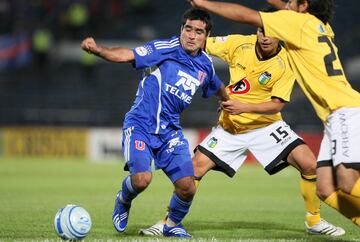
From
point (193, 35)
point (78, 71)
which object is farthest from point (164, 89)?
point (78, 71)

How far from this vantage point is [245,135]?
9.19 m

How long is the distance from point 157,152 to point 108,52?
1.31 metres

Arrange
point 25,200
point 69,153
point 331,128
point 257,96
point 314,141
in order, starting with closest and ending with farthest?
point 331,128 < point 257,96 < point 25,200 < point 314,141 < point 69,153

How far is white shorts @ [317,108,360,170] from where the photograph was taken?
6652 millimetres

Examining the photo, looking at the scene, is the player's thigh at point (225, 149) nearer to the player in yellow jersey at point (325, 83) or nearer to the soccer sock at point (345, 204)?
the player in yellow jersey at point (325, 83)

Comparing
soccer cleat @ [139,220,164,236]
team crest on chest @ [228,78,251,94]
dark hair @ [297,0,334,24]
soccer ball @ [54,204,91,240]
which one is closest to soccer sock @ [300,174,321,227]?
team crest on chest @ [228,78,251,94]

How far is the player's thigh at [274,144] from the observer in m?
8.99

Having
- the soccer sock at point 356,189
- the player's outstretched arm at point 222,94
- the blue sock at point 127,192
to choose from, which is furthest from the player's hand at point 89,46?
the soccer sock at point 356,189

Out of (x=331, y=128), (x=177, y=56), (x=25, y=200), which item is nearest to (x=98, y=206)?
(x=25, y=200)

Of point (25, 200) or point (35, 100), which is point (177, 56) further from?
point (35, 100)

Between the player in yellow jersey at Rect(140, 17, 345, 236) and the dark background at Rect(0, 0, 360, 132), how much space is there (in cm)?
1502

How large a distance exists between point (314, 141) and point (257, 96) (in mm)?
13343

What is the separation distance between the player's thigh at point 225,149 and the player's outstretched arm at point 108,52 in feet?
6.31

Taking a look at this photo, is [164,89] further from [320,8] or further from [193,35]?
[320,8]
